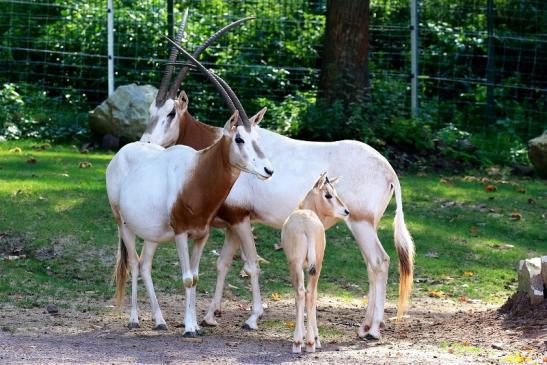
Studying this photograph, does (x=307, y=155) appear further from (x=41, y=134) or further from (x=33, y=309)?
(x=41, y=134)

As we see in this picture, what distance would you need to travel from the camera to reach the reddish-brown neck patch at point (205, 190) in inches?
336

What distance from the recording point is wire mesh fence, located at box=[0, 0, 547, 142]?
1669 centimetres

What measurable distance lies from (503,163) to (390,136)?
1.72 metres

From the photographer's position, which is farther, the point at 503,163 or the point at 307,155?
the point at 503,163

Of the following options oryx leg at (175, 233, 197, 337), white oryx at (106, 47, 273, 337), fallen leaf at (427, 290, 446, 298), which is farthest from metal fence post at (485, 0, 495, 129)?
oryx leg at (175, 233, 197, 337)

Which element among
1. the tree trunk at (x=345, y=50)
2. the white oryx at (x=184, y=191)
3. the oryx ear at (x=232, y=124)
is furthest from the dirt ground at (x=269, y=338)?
the tree trunk at (x=345, y=50)

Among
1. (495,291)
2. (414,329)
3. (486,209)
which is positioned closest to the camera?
(414,329)

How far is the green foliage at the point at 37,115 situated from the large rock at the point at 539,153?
6012 mm

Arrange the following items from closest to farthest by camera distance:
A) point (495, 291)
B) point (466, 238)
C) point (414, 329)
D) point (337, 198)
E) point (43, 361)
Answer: point (43, 361)
point (337, 198)
point (414, 329)
point (495, 291)
point (466, 238)

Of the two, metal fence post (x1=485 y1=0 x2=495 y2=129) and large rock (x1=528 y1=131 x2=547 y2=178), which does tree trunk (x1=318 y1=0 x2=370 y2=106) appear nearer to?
metal fence post (x1=485 y1=0 x2=495 y2=129)

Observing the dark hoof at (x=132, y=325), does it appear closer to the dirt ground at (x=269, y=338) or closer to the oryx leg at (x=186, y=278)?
the dirt ground at (x=269, y=338)

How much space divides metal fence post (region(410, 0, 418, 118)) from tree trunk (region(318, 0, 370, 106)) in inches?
43.8

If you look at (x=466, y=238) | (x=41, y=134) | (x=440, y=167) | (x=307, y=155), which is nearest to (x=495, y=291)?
(x=466, y=238)

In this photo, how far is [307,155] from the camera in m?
9.36
